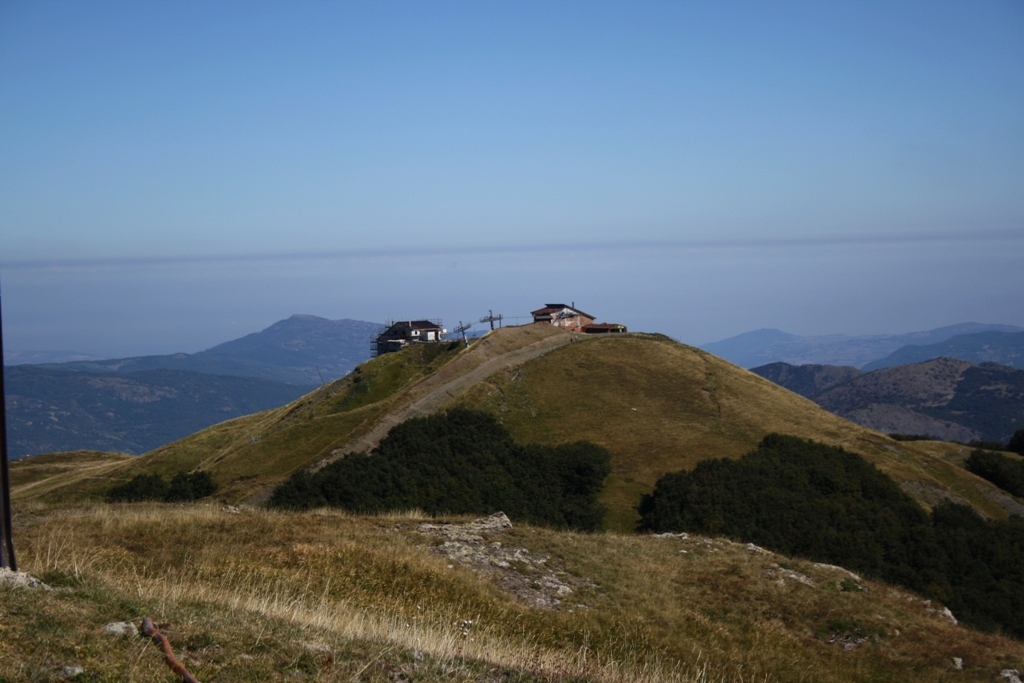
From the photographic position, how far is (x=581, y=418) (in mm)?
56656

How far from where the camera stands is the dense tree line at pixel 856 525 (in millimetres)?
35156

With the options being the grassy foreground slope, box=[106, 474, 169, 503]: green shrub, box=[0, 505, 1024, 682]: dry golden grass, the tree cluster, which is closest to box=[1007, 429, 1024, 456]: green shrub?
the tree cluster

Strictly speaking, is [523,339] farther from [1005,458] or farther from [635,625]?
[635,625]

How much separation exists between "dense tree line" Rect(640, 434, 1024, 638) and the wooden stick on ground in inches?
1127

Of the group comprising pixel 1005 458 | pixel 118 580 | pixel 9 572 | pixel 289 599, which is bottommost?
pixel 1005 458

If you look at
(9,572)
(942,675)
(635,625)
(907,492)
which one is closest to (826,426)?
(907,492)

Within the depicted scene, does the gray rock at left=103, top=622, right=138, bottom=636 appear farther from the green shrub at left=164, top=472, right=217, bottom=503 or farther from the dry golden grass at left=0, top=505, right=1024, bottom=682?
the green shrub at left=164, top=472, right=217, bottom=503

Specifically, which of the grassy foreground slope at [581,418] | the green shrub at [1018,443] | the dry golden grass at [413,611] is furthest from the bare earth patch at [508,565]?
the green shrub at [1018,443]

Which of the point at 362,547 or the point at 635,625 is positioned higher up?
the point at 362,547

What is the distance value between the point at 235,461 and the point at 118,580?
1723 inches

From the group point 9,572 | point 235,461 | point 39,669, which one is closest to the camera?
point 39,669

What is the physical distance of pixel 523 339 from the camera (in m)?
73.2

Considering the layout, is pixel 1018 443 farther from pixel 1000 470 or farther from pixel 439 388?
pixel 439 388

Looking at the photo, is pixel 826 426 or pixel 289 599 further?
pixel 826 426
